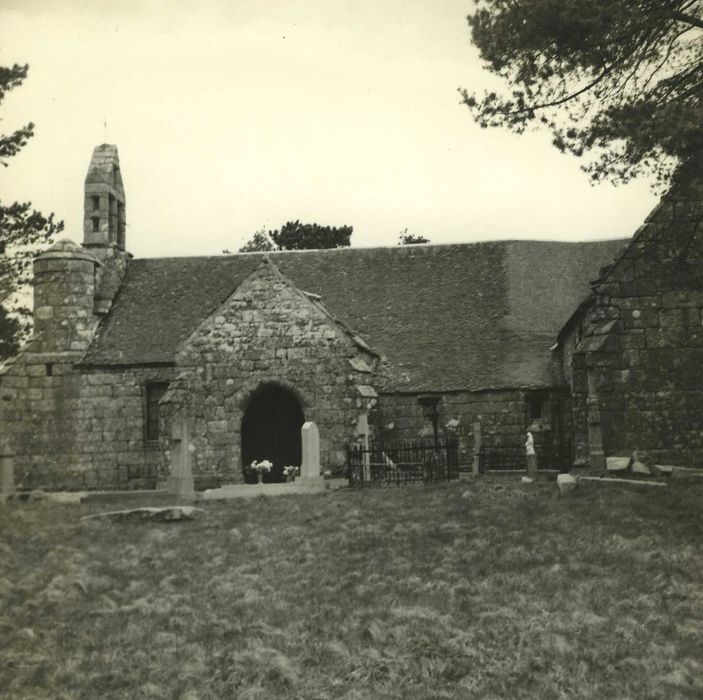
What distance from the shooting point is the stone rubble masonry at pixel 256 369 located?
2434 cm

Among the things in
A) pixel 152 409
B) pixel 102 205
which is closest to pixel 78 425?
pixel 152 409

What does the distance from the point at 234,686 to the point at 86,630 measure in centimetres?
227

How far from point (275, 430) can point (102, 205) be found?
37.4 feet

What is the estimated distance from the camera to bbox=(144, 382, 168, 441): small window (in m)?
28.5

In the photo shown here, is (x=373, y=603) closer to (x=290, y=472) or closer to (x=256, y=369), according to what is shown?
(x=290, y=472)

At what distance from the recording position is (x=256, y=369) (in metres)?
24.7

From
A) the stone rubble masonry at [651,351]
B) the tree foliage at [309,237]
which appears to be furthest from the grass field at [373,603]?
the tree foliage at [309,237]

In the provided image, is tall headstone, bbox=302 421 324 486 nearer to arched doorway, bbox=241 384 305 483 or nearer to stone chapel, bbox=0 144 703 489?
stone chapel, bbox=0 144 703 489

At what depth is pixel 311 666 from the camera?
30.4 ft

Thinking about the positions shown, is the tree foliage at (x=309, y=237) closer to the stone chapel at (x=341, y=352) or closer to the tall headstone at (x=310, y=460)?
the stone chapel at (x=341, y=352)

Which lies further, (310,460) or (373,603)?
(310,460)

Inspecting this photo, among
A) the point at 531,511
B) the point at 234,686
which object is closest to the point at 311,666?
the point at 234,686

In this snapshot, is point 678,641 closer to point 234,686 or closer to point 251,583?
point 234,686

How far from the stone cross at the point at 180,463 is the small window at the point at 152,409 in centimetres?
809
